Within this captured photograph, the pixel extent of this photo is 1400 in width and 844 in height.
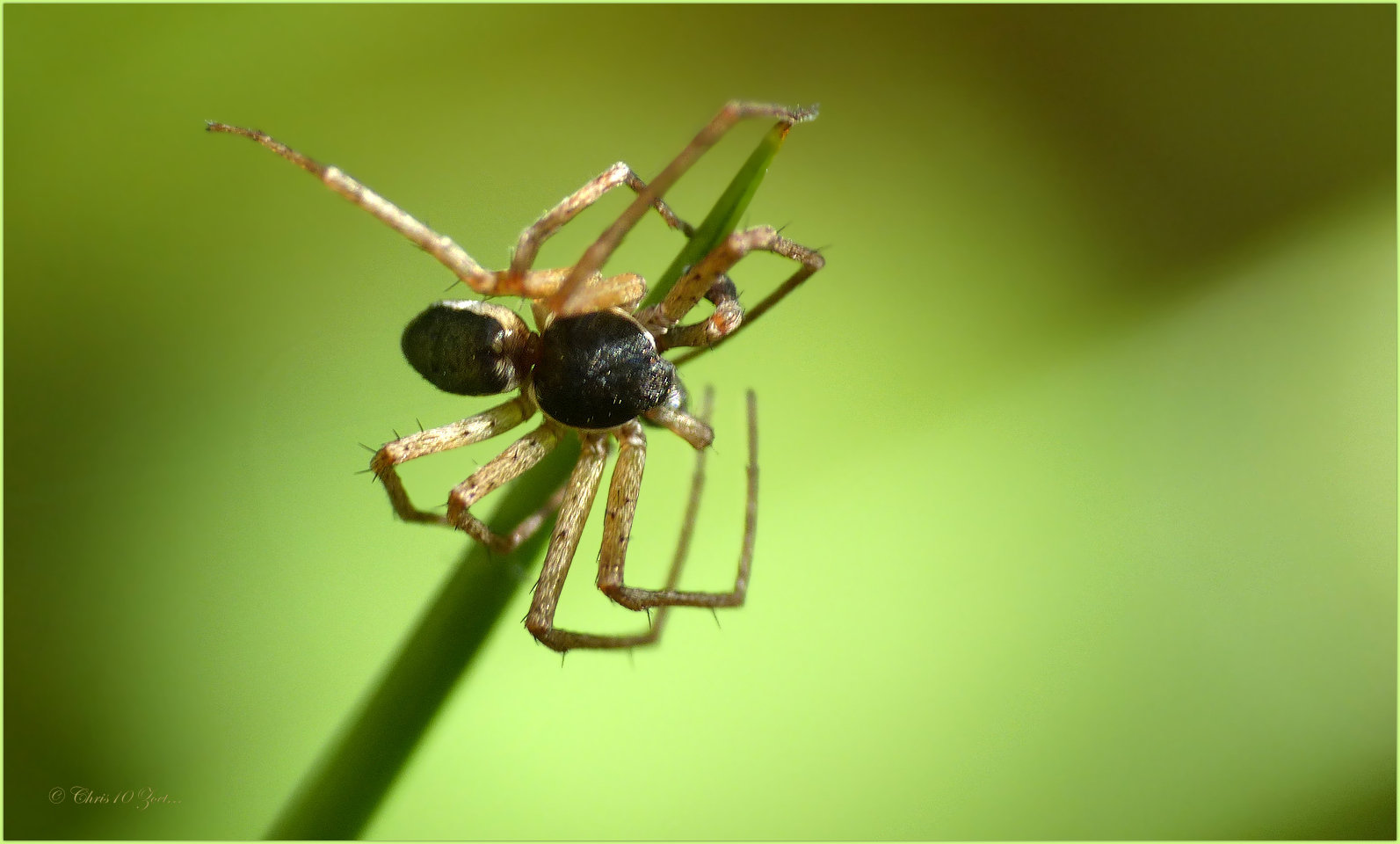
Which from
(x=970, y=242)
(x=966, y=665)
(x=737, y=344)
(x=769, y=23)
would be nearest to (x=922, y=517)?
(x=966, y=665)

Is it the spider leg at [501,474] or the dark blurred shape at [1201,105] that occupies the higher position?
the dark blurred shape at [1201,105]

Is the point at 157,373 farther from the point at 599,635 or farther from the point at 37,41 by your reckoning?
the point at 599,635

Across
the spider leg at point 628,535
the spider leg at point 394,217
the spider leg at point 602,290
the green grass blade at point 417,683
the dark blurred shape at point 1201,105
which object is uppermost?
the dark blurred shape at point 1201,105

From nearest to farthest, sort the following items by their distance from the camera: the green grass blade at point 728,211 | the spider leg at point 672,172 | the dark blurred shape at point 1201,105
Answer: the green grass blade at point 728,211 → the spider leg at point 672,172 → the dark blurred shape at point 1201,105

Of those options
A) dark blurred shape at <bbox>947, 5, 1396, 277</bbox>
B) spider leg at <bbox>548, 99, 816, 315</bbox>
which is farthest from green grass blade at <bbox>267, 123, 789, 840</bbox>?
dark blurred shape at <bbox>947, 5, 1396, 277</bbox>

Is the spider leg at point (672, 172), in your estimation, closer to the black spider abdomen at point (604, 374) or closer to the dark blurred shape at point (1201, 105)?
the black spider abdomen at point (604, 374)

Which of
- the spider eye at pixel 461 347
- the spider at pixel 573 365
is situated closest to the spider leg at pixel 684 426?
the spider at pixel 573 365

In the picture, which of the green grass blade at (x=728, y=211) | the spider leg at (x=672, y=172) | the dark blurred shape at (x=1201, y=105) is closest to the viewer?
the green grass blade at (x=728, y=211)
